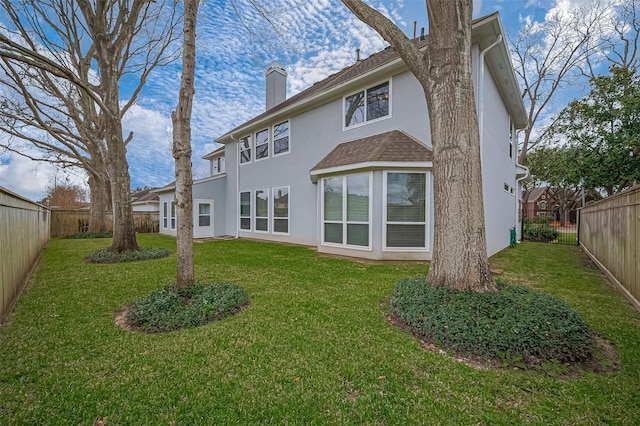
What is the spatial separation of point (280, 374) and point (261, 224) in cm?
1099

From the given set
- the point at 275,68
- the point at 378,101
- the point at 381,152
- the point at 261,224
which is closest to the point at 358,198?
the point at 381,152

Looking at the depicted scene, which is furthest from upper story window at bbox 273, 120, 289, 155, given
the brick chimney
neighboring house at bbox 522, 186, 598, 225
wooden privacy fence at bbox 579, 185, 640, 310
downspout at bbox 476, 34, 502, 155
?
neighboring house at bbox 522, 186, 598, 225

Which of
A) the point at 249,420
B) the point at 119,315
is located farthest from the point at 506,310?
the point at 119,315

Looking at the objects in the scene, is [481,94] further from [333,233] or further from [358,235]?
[333,233]

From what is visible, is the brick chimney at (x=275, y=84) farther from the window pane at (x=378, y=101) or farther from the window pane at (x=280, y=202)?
the window pane at (x=378, y=101)

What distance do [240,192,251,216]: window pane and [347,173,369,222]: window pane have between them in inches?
278

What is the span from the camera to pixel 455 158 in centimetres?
400

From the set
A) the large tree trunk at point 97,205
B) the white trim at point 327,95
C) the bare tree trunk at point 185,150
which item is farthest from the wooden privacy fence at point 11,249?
the large tree trunk at point 97,205

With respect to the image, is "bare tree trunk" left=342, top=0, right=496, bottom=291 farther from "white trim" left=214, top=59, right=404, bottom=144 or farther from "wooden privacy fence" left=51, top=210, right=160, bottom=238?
"wooden privacy fence" left=51, top=210, right=160, bottom=238

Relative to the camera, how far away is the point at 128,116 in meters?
14.3

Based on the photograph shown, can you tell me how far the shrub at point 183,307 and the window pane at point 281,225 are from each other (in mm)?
7337

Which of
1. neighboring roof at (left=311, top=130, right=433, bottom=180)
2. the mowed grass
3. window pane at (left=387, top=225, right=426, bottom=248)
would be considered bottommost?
the mowed grass

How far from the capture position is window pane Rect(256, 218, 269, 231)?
42.5 feet

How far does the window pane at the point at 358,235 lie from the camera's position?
314 inches
